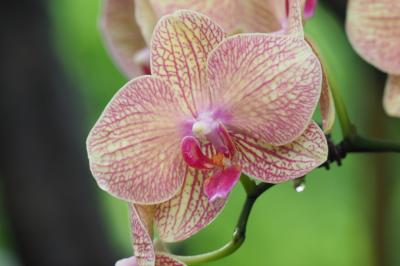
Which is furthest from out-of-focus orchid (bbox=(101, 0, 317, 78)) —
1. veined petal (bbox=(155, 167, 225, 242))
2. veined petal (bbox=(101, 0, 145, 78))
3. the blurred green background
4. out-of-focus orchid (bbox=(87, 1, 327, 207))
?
the blurred green background

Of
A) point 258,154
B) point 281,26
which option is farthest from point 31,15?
point 258,154

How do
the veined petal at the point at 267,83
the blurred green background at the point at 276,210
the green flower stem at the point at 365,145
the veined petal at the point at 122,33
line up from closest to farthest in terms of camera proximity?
the veined petal at the point at 267,83 → the green flower stem at the point at 365,145 → the veined petal at the point at 122,33 → the blurred green background at the point at 276,210

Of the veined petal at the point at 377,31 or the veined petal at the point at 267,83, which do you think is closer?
the veined petal at the point at 267,83

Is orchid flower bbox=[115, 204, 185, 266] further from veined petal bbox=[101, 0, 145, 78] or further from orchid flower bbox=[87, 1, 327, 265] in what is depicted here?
veined petal bbox=[101, 0, 145, 78]

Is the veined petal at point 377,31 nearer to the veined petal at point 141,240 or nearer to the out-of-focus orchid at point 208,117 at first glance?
the out-of-focus orchid at point 208,117

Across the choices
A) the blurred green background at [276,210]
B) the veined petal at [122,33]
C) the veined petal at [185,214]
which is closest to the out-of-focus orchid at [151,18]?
the veined petal at [122,33]

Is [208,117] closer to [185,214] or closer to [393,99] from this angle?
[185,214]
